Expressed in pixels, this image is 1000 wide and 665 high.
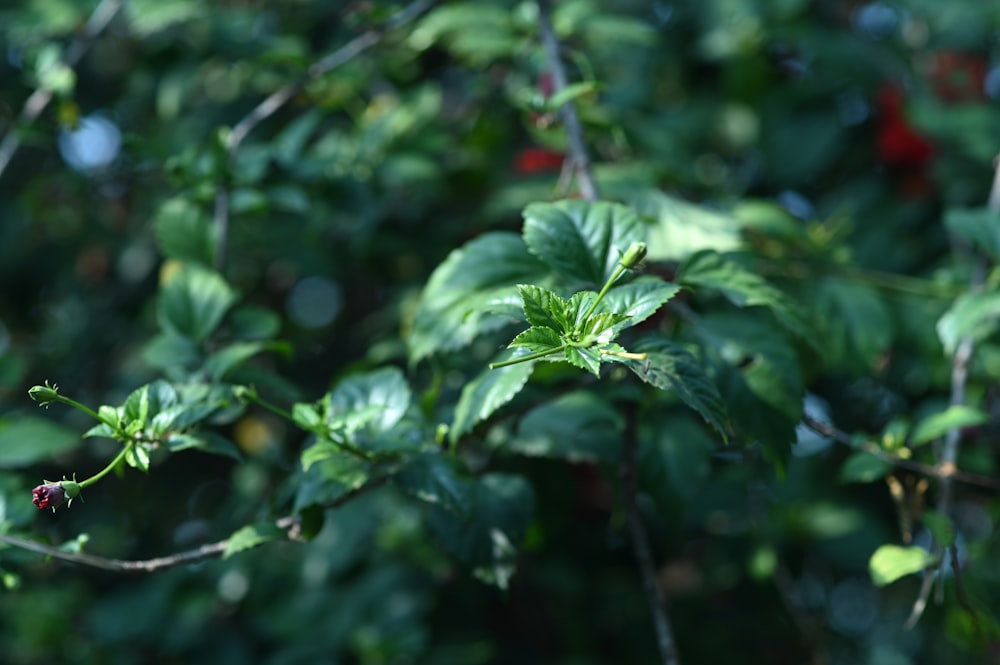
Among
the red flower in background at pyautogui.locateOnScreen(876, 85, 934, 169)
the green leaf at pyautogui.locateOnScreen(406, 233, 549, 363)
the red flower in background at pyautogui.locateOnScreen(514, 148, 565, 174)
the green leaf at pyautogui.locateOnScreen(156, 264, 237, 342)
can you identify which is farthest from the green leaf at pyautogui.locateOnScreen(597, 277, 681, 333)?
the red flower in background at pyautogui.locateOnScreen(876, 85, 934, 169)

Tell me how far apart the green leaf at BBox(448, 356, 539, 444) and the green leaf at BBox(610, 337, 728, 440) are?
11 cm

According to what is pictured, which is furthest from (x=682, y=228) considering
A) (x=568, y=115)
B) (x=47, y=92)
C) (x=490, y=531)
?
(x=47, y=92)

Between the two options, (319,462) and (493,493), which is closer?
(319,462)

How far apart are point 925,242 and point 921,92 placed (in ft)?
1.02

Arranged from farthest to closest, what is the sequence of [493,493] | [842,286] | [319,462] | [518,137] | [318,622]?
[518,137], [318,622], [842,286], [493,493], [319,462]

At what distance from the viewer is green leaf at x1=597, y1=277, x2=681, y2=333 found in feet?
2.61

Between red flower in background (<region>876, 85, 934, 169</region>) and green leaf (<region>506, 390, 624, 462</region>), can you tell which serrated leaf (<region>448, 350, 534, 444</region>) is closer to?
green leaf (<region>506, 390, 624, 462</region>)

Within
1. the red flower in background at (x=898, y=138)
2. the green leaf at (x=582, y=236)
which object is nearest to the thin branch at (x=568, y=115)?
the green leaf at (x=582, y=236)

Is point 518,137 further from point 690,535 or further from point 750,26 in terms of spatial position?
point 690,535

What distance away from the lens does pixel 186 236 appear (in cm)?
131

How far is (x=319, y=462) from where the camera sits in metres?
0.99

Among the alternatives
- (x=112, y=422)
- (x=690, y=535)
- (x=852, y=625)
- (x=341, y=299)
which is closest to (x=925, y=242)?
(x=690, y=535)

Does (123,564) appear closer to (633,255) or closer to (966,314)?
(633,255)

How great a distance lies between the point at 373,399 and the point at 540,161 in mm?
834
